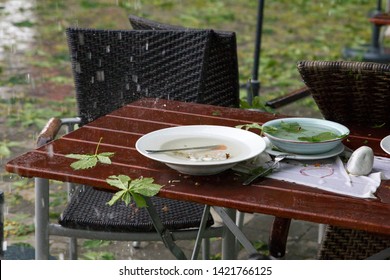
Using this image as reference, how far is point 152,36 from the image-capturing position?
11.0 ft

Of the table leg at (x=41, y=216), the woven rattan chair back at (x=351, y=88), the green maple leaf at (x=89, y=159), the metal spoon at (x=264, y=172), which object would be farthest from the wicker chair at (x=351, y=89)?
the table leg at (x=41, y=216)

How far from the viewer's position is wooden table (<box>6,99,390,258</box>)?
1.88 metres

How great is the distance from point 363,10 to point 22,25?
427 centimetres

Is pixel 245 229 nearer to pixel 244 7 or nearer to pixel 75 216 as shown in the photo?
Result: pixel 75 216

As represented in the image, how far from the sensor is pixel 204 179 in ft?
6.76

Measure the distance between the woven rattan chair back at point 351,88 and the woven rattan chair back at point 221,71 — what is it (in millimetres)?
758

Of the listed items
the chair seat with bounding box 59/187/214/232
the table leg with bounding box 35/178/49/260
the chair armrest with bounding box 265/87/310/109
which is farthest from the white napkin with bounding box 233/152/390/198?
the chair armrest with bounding box 265/87/310/109

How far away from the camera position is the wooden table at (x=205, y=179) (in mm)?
1880

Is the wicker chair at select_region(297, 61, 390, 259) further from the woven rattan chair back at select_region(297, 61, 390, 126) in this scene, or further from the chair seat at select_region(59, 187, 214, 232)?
the chair seat at select_region(59, 187, 214, 232)

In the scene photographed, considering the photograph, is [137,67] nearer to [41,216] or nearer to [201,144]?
[41,216]

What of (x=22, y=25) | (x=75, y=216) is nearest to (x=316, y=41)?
(x=22, y=25)

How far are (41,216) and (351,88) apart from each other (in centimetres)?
106

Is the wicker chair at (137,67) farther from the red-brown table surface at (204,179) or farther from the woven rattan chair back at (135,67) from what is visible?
the red-brown table surface at (204,179)

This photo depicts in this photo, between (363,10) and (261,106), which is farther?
(363,10)
